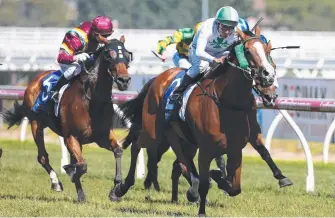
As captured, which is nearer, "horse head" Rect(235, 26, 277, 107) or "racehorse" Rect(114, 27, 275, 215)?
"horse head" Rect(235, 26, 277, 107)

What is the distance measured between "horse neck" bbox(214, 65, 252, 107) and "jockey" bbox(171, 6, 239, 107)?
0.17 m

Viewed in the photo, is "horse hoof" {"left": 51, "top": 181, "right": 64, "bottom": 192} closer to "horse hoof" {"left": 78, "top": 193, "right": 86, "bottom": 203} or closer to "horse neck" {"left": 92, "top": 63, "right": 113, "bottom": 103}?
"horse hoof" {"left": 78, "top": 193, "right": 86, "bottom": 203}

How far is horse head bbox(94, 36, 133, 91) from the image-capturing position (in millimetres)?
9117

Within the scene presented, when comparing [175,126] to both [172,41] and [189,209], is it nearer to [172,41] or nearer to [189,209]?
[189,209]

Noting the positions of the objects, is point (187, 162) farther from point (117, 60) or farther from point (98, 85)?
point (98, 85)

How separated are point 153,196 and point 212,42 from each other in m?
2.00

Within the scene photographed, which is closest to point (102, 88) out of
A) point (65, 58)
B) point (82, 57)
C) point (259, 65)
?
point (82, 57)

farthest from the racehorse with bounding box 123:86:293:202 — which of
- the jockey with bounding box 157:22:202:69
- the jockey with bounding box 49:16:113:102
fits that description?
the jockey with bounding box 157:22:202:69

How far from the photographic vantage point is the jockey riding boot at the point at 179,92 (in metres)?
8.96

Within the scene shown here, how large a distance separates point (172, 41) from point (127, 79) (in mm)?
1917

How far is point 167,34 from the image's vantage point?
30.0 m

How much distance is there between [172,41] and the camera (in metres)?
10.9

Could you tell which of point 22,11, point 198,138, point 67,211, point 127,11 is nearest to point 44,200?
point 67,211

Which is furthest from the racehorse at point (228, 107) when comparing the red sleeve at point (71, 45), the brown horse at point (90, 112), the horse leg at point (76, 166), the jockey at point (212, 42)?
the red sleeve at point (71, 45)
